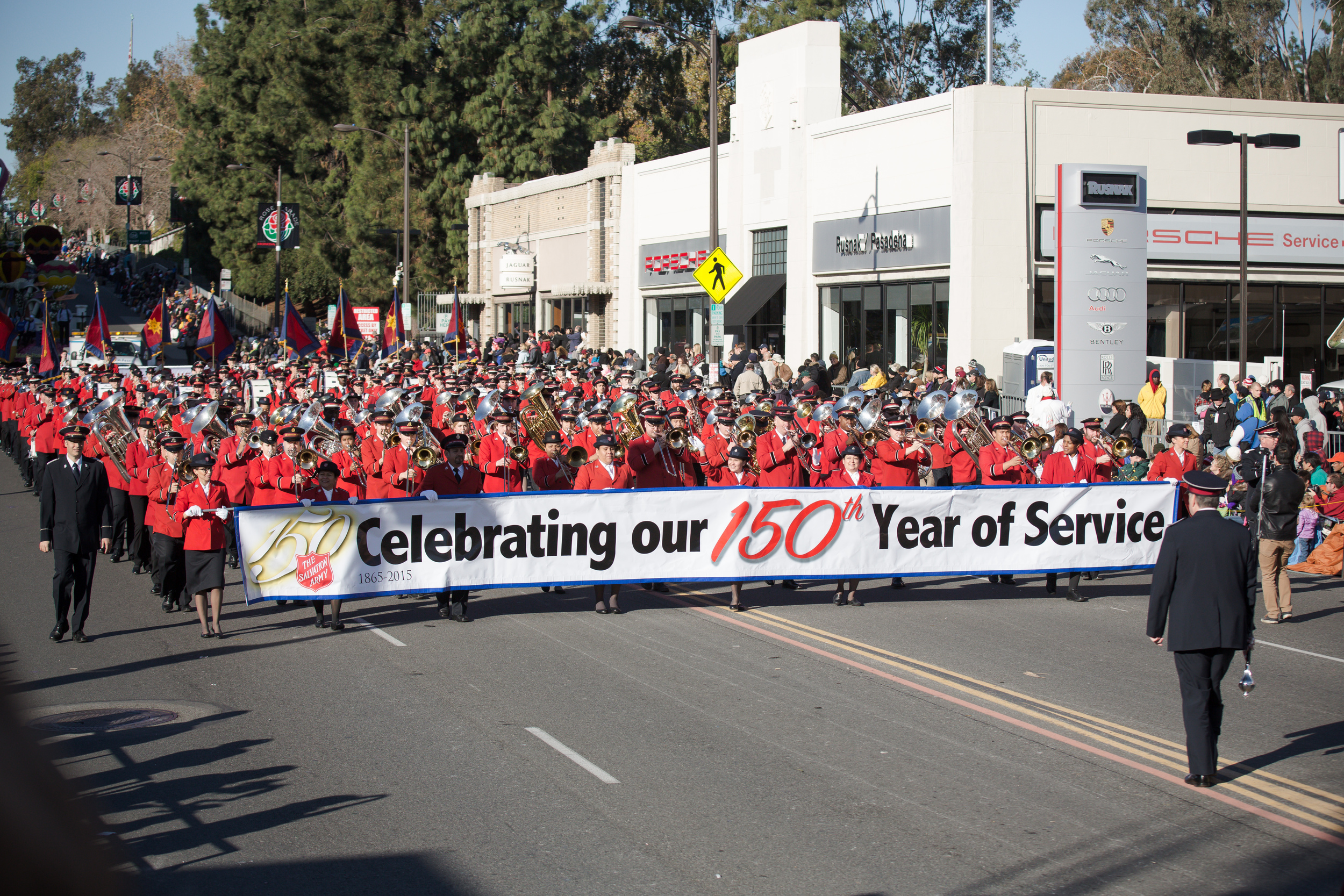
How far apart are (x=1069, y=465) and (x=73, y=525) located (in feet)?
32.9

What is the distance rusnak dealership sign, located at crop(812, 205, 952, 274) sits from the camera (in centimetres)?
2852

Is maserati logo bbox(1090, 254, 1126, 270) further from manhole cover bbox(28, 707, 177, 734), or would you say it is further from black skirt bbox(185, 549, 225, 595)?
manhole cover bbox(28, 707, 177, 734)

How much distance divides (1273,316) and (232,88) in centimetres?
6513

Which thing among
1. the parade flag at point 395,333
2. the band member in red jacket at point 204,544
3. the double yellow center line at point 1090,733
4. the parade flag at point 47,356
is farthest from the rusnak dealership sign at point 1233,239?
the parade flag at point 47,356

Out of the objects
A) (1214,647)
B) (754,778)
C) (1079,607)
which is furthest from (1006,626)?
(754,778)

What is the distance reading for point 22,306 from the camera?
59.0 metres

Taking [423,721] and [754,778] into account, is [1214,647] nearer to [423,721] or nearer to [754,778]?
[754,778]

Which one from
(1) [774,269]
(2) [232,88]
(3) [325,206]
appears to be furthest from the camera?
(2) [232,88]

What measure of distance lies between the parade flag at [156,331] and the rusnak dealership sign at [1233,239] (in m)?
23.3

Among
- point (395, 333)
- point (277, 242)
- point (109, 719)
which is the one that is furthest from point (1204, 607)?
point (277, 242)

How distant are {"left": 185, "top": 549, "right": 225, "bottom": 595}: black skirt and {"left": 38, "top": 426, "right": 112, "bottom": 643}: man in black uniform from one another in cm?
83

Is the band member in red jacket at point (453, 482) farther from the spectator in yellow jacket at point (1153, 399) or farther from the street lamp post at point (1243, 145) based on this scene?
the street lamp post at point (1243, 145)

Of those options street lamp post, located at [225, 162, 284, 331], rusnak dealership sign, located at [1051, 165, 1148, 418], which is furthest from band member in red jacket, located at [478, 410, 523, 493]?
street lamp post, located at [225, 162, 284, 331]

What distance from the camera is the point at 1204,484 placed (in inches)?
302
